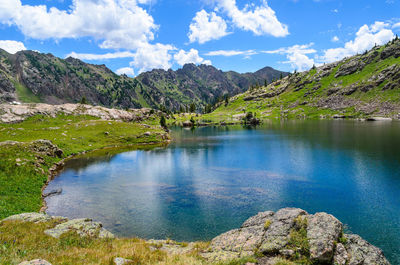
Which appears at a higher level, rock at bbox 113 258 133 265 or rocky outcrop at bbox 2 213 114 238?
rock at bbox 113 258 133 265

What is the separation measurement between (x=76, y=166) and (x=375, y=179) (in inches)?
3001

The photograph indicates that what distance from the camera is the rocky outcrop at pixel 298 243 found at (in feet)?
60.2

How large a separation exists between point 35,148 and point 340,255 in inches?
2842

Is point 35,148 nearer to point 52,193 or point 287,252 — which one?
point 52,193

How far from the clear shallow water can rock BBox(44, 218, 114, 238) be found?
684 cm

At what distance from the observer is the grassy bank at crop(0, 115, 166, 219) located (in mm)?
39312

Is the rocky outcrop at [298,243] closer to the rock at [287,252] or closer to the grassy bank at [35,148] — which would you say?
the rock at [287,252]

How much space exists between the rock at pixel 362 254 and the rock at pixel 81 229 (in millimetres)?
21951

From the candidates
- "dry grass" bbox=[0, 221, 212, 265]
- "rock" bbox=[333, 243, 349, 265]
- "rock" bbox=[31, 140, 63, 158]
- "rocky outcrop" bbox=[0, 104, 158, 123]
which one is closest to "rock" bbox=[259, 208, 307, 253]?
"rock" bbox=[333, 243, 349, 265]

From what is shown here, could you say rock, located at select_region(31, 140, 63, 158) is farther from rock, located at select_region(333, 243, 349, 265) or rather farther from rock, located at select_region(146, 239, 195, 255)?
rock, located at select_region(333, 243, 349, 265)

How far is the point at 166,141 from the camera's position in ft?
404

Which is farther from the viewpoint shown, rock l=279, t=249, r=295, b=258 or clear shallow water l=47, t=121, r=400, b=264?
clear shallow water l=47, t=121, r=400, b=264

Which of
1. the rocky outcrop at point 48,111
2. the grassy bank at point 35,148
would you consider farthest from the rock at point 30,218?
the rocky outcrop at point 48,111

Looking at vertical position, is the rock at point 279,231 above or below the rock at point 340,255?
above
